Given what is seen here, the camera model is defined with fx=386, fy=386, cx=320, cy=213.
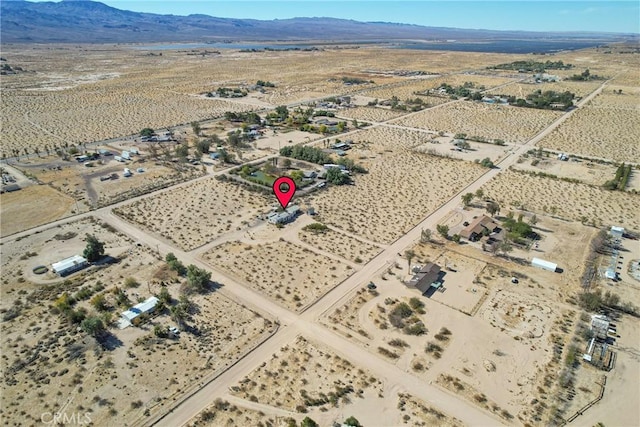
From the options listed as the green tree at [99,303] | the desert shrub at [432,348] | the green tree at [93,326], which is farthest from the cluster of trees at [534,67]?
the green tree at [93,326]

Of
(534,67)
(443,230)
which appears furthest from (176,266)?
(534,67)

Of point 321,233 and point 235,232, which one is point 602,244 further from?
point 235,232

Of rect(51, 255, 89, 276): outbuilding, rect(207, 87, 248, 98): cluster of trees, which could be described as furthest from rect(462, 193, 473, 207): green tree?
rect(207, 87, 248, 98): cluster of trees

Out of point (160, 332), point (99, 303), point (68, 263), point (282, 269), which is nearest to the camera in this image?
point (160, 332)

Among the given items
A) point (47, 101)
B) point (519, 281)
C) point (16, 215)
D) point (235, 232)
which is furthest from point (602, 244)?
point (47, 101)

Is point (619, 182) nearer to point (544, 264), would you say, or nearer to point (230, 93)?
point (544, 264)

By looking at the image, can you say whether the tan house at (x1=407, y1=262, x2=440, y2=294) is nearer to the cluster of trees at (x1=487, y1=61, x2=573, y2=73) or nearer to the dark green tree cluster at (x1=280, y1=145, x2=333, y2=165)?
the dark green tree cluster at (x1=280, y1=145, x2=333, y2=165)
